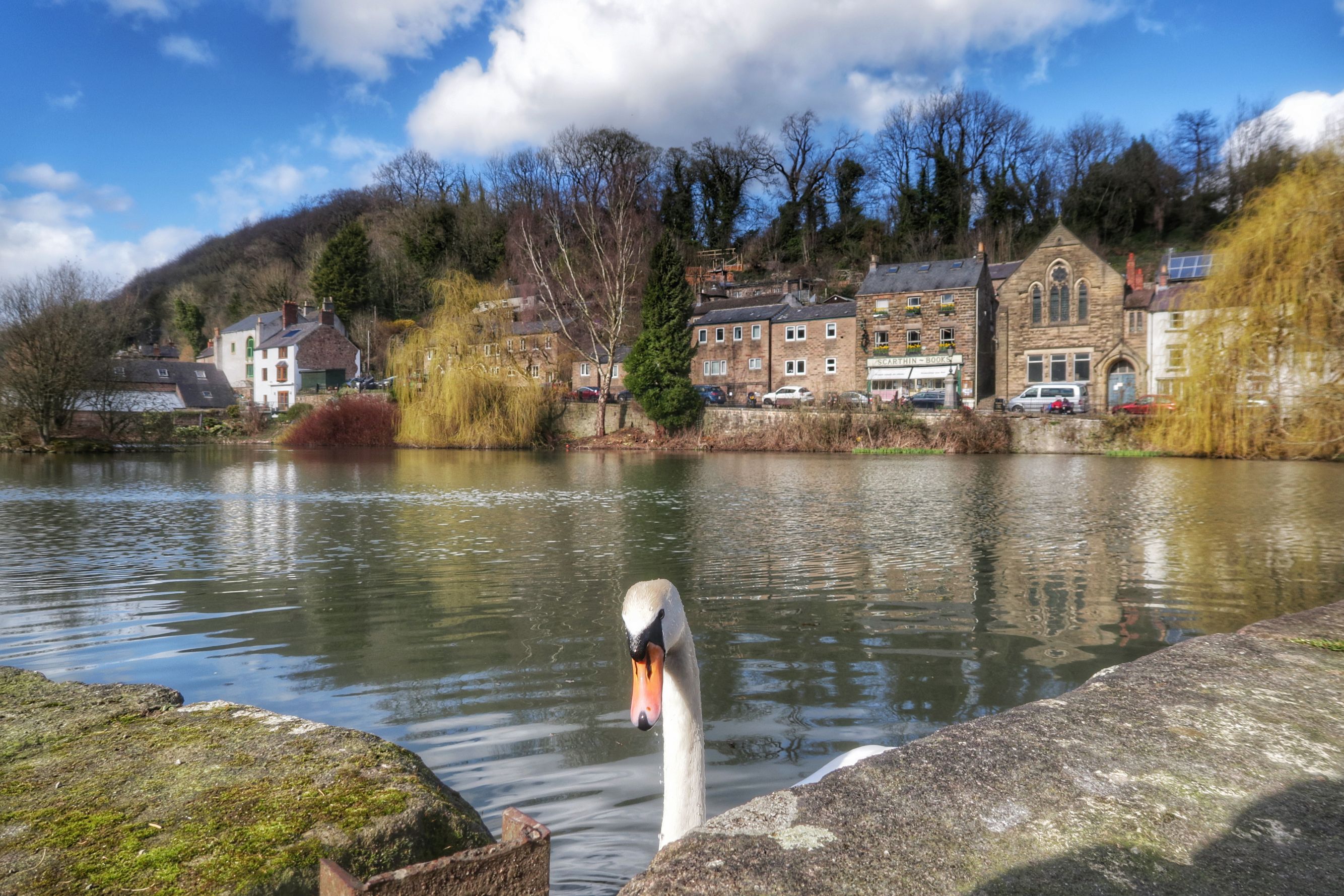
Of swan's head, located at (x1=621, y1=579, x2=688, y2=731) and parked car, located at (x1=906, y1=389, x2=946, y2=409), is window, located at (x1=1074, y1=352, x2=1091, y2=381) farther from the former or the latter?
swan's head, located at (x1=621, y1=579, x2=688, y2=731)

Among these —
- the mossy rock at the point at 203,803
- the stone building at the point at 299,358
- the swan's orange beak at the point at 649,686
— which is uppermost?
the stone building at the point at 299,358

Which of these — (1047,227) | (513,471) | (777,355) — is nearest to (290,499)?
(513,471)

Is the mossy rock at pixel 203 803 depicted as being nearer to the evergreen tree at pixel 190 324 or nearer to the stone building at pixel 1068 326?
the stone building at pixel 1068 326

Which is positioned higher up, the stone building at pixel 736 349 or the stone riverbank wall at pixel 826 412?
the stone building at pixel 736 349

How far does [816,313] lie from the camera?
59000 mm

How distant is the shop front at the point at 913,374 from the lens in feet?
177

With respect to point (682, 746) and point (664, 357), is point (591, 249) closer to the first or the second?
point (664, 357)

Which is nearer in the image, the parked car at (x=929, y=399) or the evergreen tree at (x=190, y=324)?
the parked car at (x=929, y=399)

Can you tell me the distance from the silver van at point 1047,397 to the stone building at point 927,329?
5402mm

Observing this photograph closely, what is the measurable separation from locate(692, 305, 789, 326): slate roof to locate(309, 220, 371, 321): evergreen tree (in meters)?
36.9

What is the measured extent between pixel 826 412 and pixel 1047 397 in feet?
46.5

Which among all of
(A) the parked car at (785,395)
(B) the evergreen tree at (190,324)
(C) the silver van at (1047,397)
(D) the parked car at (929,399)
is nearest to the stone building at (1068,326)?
(C) the silver van at (1047,397)

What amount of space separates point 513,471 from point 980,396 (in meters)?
36.9

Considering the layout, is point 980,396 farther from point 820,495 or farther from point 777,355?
point 820,495
